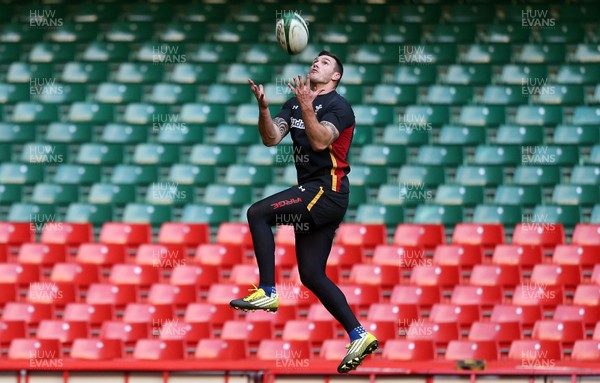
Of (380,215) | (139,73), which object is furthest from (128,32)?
(380,215)

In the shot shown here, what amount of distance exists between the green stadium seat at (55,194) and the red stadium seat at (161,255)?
5.22ft

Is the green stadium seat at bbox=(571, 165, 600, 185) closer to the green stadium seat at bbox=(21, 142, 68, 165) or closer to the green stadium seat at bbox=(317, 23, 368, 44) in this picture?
the green stadium seat at bbox=(317, 23, 368, 44)

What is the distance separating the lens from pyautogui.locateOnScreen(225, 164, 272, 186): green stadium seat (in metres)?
15.3

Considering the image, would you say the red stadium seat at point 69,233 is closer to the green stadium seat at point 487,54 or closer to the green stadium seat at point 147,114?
the green stadium seat at point 147,114

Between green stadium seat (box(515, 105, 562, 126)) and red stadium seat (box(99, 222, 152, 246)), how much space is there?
4787 millimetres

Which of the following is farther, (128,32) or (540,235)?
(128,32)

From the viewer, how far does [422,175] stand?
1525 centimetres

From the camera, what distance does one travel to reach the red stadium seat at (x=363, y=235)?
1438 centimetres

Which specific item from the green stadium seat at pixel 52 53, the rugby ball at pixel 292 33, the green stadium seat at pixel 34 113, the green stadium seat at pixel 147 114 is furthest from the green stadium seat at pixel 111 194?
the rugby ball at pixel 292 33

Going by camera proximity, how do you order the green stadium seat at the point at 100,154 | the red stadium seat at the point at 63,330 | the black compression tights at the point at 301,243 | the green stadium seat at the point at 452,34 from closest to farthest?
the black compression tights at the point at 301,243, the red stadium seat at the point at 63,330, the green stadium seat at the point at 100,154, the green stadium seat at the point at 452,34

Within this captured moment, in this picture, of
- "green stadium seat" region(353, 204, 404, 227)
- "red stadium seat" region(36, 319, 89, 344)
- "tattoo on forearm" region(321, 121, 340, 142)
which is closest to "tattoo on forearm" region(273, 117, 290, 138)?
"tattoo on forearm" region(321, 121, 340, 142)

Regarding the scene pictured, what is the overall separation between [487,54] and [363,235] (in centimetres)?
375

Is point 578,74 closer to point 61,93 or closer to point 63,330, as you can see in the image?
point 61,93

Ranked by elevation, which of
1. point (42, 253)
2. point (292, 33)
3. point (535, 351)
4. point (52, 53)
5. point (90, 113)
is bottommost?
point (42, 253)
